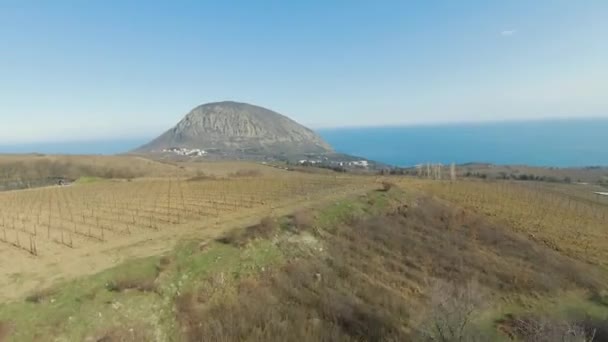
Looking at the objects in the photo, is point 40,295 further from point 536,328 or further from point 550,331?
point 536,328

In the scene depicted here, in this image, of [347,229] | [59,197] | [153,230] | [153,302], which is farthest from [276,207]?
[59,197]

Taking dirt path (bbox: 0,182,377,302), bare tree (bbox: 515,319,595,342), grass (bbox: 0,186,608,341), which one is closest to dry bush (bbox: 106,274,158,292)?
grass (bbox: 0,186,608,341)

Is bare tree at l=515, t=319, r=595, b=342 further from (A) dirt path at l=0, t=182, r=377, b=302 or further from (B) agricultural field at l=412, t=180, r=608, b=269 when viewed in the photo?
(A) dirt path at l=0, t=182, r=377, b=302

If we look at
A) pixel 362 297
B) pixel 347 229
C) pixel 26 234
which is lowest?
pixel 362 297

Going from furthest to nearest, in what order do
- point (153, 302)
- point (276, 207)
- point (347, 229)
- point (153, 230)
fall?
point (276, 207)
point (347, 229)
point (153, 230)
point (153, 302)

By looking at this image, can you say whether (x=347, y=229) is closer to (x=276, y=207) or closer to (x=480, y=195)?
(x=276, y=207)
